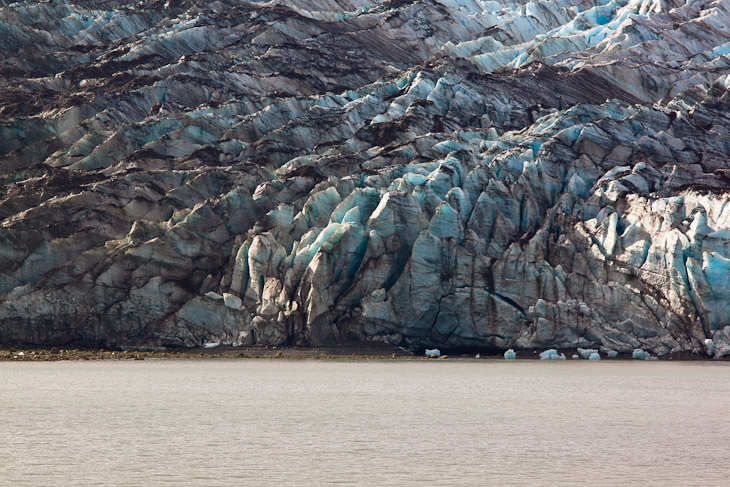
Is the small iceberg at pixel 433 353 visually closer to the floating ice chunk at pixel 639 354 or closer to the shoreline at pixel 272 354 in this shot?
the shoreline at pixel 272 354

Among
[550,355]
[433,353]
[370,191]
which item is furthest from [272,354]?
[550,355]

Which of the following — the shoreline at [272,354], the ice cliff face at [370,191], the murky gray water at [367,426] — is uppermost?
the ice cliff face at [370,191]

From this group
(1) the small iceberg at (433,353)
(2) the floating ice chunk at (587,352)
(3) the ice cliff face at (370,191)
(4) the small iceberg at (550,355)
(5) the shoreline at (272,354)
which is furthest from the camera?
(1) the small iceberg at (433,353)

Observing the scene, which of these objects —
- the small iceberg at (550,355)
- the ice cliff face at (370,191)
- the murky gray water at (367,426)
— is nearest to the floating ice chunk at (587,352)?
the ice cliff face at (370,191)

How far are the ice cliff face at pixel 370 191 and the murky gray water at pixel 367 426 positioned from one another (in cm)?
621

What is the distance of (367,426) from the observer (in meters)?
26.3

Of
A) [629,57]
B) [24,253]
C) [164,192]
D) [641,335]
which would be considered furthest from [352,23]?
[641,335]

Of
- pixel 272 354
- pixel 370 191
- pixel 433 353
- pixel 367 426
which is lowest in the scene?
pixel 367 426

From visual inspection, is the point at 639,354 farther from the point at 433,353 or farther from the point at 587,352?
the point at 433,353

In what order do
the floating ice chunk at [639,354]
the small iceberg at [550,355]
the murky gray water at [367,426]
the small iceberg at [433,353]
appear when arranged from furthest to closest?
1. the small iceberg at [433,353]
2. the small iceberg at [550,355]
3. the floating ice chunk at [639,354]
4. the murky gray water at [367,426]

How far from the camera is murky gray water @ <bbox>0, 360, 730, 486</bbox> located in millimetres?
19266

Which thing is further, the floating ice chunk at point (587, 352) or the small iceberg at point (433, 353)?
the small iceberg at point (433, 353)

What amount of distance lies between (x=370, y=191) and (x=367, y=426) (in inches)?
1140

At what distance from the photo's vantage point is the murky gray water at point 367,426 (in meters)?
Answer: 19.3
